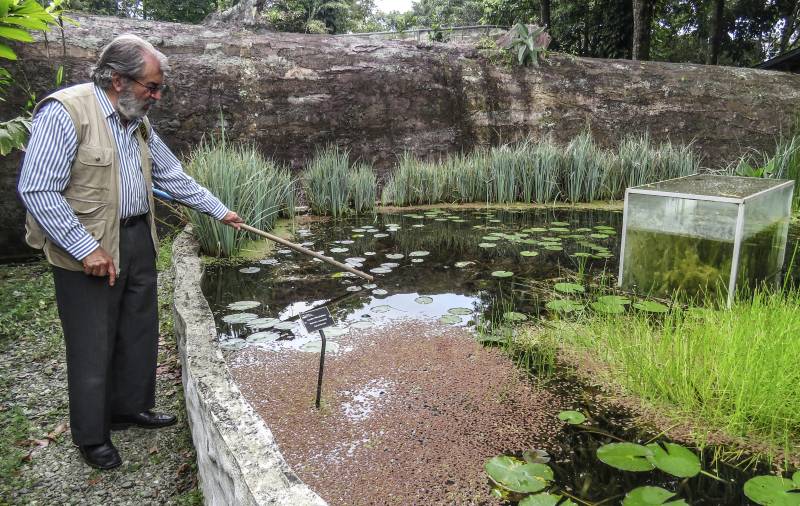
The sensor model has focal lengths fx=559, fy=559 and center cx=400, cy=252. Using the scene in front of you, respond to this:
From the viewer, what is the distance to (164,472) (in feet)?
6.17

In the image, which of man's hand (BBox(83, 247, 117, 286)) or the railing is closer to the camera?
man's hand (BBox(83, 247, 117, 286))

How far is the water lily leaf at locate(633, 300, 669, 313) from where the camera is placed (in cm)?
278

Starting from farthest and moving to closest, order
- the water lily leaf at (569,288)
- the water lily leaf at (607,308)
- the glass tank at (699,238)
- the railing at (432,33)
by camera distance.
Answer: the railing at (432,33), the water lily leaf at (569,288), the glass tank at (699,238), the water lily leaf at (607,308)

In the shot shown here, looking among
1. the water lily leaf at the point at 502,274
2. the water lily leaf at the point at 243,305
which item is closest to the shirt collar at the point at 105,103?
the water lily leaf at the point at 243,305

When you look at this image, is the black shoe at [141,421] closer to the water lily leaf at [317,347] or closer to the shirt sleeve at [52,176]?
the water lily leaf at [317,347]

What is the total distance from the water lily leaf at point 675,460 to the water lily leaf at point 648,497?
0.12 meters

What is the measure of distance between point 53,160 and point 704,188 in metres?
3.11

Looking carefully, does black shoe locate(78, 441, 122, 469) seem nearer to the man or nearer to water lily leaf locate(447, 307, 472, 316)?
the man

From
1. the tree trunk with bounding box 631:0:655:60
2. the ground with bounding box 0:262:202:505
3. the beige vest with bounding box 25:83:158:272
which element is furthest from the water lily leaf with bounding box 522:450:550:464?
the tree trunk with bounding box 631:0:655:60

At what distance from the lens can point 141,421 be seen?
7.06 feet

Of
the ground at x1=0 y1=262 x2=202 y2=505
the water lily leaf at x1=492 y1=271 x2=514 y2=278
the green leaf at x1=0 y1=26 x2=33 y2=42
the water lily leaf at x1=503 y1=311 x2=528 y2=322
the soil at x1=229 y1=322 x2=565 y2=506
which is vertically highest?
the green leaf at x1=0 y1=26 x2=33 y2=42

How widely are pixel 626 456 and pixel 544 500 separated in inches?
13.9

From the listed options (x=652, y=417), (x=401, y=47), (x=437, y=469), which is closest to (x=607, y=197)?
(x=401, y=47)

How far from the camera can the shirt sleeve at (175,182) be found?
2203 millimetres
